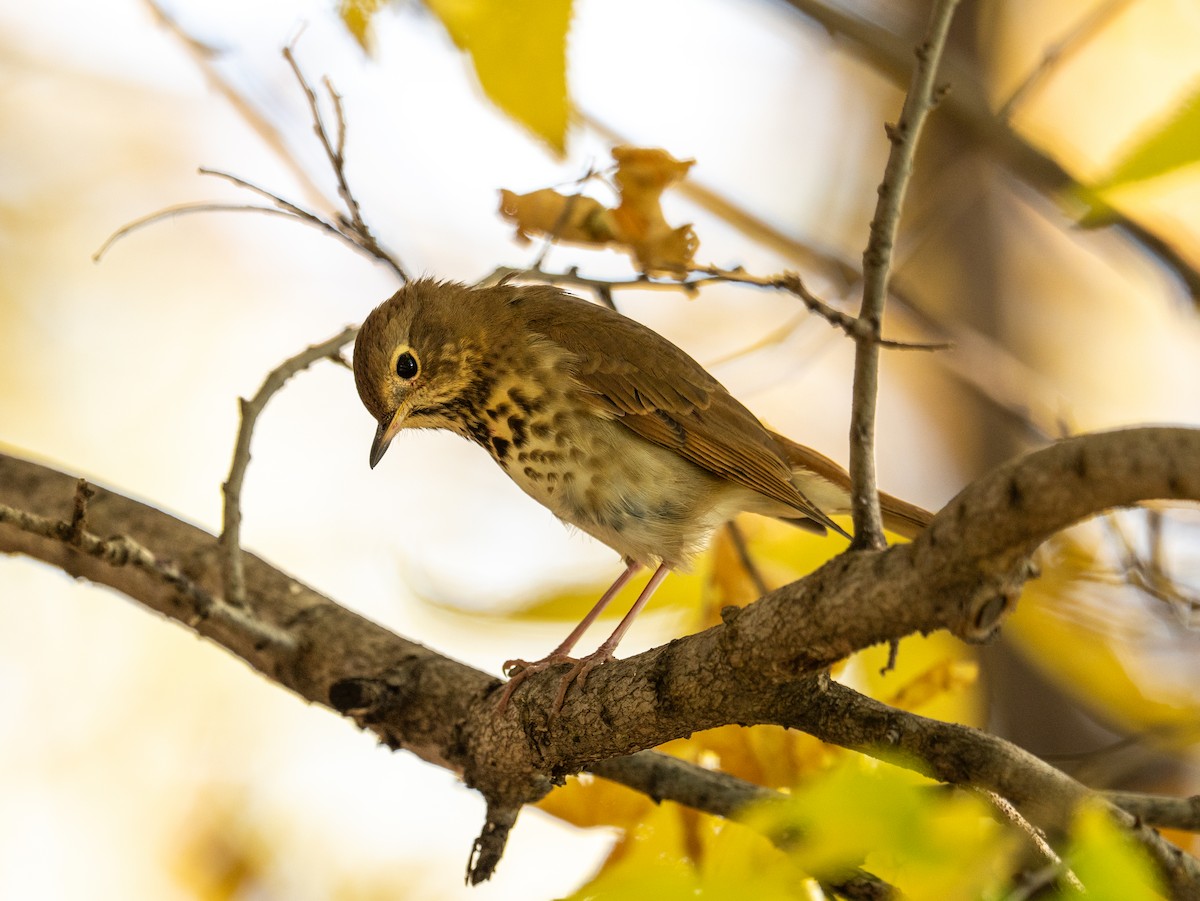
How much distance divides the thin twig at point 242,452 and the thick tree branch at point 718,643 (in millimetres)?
101

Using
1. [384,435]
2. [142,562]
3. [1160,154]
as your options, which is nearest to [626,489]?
[384,435]

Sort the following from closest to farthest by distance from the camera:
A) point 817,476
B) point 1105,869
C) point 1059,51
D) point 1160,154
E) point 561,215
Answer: point 1105,869 → point 1160,154 → point 1059,51 → point 561,215 → point 817,476

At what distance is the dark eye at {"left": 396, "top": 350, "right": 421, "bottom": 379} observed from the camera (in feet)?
11.1

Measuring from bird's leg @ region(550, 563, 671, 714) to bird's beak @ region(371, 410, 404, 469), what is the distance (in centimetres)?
84

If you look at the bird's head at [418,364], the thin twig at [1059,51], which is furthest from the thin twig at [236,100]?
the thin twig at [1059,51]

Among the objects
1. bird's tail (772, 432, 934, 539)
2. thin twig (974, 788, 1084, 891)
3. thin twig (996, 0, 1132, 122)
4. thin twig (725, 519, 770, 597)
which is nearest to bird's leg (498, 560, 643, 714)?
thin twig (725, 519, 770, 597)

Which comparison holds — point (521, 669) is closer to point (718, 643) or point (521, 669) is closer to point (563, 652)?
point (563, 652)

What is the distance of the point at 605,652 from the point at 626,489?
443mm

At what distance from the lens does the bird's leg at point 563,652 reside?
2.81 m

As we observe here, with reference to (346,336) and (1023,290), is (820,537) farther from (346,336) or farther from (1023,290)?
(1023,290)

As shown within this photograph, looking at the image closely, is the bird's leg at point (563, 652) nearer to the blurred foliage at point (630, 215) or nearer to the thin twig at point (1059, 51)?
the blurred foliage at point (630, 215)

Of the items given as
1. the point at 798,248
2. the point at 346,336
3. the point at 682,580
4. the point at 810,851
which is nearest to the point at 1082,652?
the point at 682,580

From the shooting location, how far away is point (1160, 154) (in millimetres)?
1247

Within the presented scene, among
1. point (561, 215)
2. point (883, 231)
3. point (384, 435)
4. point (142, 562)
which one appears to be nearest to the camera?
point (883, 231)
